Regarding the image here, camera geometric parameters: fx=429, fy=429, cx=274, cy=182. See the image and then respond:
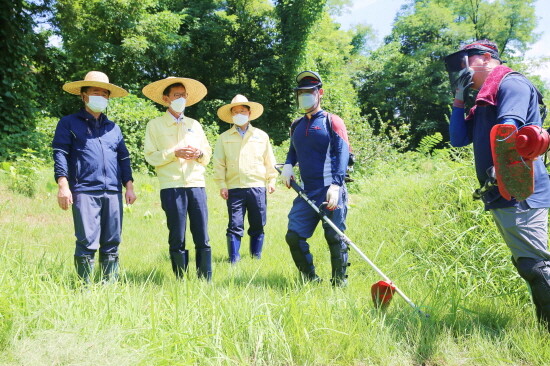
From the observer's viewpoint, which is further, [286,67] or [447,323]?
[286,67]

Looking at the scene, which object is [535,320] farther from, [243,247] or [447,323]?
[243,247]

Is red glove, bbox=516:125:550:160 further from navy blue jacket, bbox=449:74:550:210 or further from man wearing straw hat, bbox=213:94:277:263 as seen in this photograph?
man wearing straw hat, bbox=213:94:277:263

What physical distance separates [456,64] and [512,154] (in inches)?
33.5

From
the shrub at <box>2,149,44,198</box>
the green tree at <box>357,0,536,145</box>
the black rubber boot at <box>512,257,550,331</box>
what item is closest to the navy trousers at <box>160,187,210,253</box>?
the black rubber boot at <box>512,257,550,331</box>

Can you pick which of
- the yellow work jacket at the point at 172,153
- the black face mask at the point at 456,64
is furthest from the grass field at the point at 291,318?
the black face mask at the point at 456,64

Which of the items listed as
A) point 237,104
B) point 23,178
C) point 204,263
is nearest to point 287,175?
point 204,263

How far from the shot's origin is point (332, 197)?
3922 millimetres

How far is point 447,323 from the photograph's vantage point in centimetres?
301

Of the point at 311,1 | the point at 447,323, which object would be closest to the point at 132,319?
the point at 447,323

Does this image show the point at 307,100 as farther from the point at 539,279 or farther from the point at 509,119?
the point at 539,279

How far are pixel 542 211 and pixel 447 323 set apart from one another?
38.9 inches

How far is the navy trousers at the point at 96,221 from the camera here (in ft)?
12.7

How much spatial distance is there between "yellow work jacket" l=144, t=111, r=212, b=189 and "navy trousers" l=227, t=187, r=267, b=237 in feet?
3.77

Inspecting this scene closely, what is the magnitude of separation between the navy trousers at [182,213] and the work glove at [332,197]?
1.37 meters
